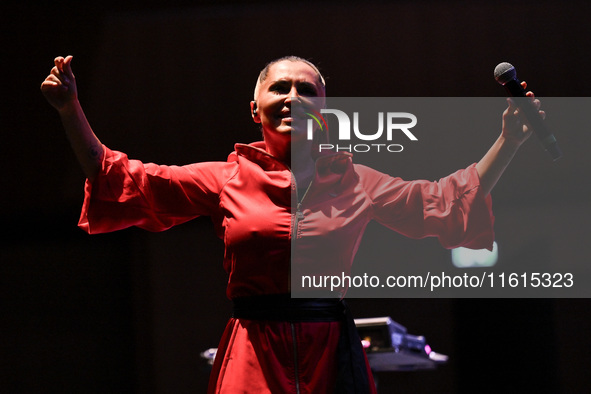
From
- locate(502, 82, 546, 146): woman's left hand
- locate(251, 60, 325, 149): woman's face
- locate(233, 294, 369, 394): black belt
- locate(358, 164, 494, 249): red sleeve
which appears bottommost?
locate(233, 294, 369, 394): black belt

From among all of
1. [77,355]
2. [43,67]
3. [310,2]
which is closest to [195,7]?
[310,2]

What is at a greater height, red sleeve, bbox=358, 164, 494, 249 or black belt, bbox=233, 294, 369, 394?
red sleeve, bbox=358, 164, 494, 249

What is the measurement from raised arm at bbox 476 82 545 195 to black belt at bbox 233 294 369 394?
0.40 m

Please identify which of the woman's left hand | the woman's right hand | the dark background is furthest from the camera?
the dark background

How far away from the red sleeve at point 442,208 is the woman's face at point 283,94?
195 millimetres

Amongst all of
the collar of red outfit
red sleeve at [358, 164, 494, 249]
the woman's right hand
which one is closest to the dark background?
red sleeve at [358, 164, 494, 249]

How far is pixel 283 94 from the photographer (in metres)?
1.36

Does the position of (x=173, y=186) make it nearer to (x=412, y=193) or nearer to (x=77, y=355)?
(x=412, y=193)

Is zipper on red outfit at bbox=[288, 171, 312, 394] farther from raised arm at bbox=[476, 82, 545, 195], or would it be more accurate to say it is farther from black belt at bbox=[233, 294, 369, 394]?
raised arm at bbox=[476, 82, 545, 195]

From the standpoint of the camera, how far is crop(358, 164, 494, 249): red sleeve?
1.31 meters

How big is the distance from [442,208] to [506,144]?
177 millimetres

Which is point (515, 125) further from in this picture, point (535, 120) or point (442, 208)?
point (442, 208)

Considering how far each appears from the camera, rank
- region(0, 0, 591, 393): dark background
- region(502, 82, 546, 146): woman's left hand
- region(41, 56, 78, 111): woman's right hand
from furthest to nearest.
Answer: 1. region(0, 0, 591, 393): dark background
2. region(502, 82, 546, 146): woman's left hand
3. region(41, 56, 78, 111): woman's right hand

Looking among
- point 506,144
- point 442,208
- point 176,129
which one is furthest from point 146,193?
point 176,129
